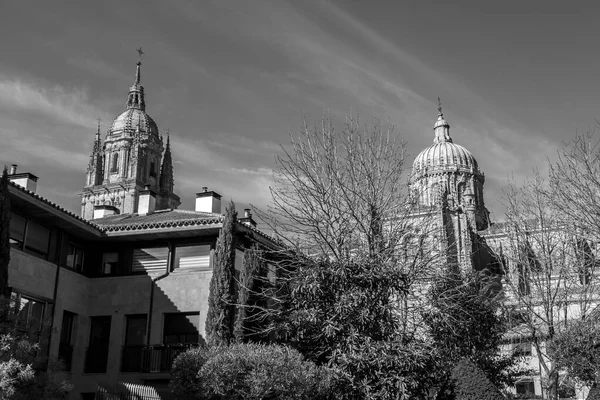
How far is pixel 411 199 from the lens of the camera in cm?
2153

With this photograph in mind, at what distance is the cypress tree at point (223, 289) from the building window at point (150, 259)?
3441 mm

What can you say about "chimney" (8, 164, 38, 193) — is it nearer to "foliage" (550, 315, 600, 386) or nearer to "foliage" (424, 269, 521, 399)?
"foliage" (424, 269, 521, 399)

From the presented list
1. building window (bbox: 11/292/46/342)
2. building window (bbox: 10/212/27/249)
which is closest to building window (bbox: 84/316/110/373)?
building window (bbox: 11/292/46/342)

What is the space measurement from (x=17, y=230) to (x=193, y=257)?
637 centimetres

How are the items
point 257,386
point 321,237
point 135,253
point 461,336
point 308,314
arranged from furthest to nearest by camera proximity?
point 135,253
point 461,336
point 321,237
point 308,314
point 257,386

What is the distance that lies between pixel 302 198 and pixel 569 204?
7.74 meters

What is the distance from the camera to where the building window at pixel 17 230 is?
21.7m

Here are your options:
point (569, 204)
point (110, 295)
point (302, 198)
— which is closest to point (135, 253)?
point (110, 295)

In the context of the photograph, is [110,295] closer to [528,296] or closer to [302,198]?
[302,198]

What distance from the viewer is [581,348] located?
24.5m

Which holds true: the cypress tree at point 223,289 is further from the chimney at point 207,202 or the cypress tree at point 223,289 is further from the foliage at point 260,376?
the chimney at point 207,202

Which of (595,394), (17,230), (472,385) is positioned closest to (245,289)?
(17,230)

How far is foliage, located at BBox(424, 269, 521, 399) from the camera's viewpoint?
74.7 ft

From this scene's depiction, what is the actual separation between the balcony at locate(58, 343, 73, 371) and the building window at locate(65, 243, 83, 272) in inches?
111
